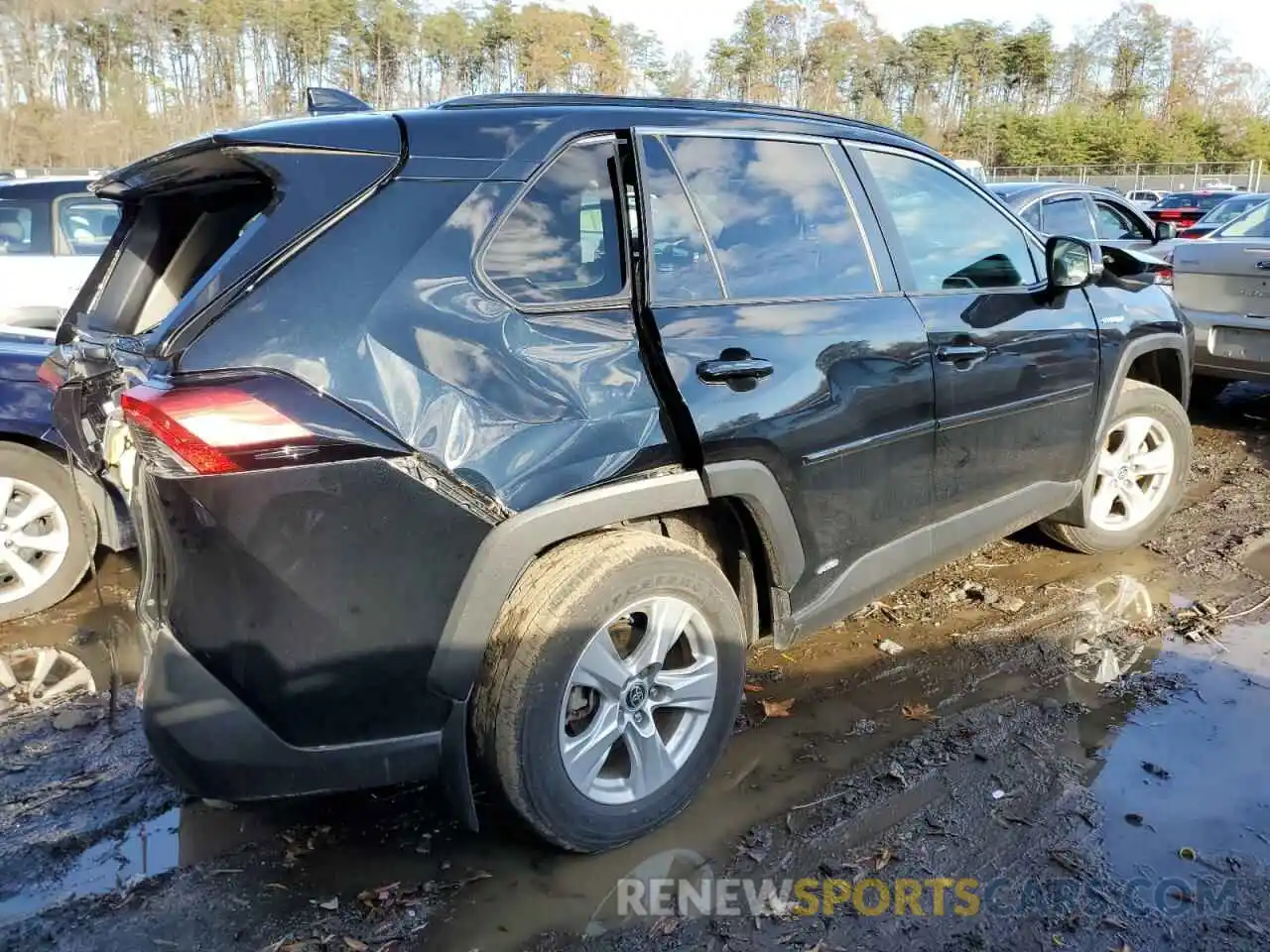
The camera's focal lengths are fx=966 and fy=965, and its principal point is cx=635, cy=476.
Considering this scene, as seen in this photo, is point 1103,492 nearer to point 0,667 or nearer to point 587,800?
point 587,800

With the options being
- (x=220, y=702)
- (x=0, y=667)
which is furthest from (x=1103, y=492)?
(x=0, y=667)

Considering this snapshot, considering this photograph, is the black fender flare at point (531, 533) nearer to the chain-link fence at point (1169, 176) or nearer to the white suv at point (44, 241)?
the white suv at point (44, 241)

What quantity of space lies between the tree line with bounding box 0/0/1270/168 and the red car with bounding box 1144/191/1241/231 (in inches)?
747

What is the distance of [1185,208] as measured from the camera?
24078mm

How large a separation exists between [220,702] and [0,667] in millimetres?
2162

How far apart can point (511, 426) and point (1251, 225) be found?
7707 mm

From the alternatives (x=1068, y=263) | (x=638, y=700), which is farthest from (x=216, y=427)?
(x=1068, y=263)

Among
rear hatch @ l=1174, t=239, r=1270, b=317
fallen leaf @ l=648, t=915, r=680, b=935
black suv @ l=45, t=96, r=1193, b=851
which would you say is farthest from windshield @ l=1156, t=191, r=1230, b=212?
fallen leaf @ l=648, t=915, r=680, b=935

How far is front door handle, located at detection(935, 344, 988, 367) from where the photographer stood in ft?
11.1

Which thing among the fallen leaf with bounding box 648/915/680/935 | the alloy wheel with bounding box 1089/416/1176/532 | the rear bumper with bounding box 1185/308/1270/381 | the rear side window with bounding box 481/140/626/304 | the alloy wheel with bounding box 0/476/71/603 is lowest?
the fallen leaf with bounding box 648/915/680/935

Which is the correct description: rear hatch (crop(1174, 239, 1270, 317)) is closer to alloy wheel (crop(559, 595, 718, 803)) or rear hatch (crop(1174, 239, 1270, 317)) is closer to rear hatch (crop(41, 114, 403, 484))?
alloy wheel (crop(559, 595, 718, 803))

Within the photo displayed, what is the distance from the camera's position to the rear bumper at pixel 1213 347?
6.51m

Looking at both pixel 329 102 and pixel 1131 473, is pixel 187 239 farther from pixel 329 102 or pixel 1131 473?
pixel 1131 473

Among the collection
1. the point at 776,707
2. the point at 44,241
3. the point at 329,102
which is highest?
the point at 329,102
